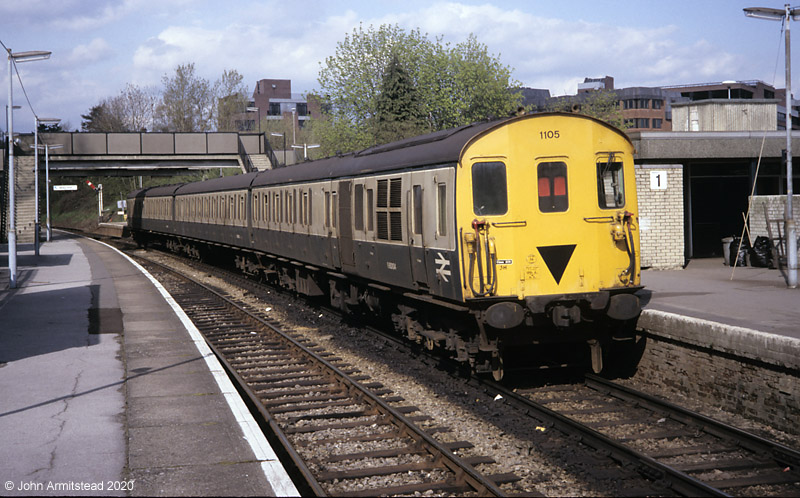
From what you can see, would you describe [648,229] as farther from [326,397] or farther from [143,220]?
[143,220]

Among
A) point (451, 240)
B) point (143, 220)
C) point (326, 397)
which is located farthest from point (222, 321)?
point (143, 220)

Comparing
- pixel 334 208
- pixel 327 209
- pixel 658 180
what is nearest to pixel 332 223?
pixel 334 208

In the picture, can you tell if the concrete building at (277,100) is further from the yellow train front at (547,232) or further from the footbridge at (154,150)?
the yellow train front at (547,232)

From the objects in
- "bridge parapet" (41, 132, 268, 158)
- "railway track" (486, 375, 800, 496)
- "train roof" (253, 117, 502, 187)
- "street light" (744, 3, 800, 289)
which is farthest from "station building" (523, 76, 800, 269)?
"bridge parapet" (41, 132, 268, 158)

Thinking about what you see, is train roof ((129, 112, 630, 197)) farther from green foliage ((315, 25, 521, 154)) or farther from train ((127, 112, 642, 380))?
green foliage ((315, 25, 521, 154))

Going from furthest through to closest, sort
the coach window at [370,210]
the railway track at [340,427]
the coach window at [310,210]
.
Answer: the coach window at [310,210] → the coach window at [370,210] → the railway track at [340,427]

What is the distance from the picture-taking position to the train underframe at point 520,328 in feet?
33.0

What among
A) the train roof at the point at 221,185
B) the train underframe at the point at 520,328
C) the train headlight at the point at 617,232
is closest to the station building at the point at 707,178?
the train underframe at the point at 520,328

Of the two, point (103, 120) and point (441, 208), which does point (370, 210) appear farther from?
point (103, 120)

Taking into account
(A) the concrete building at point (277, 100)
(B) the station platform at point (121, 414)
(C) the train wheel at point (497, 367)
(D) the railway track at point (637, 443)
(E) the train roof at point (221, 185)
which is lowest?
(D) the railway track at point (637, 443)

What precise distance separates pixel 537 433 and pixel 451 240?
108 inches

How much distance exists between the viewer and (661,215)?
19.7 meters

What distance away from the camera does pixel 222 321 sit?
1773 centimetres

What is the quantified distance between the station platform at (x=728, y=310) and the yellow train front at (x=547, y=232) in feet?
2.66
